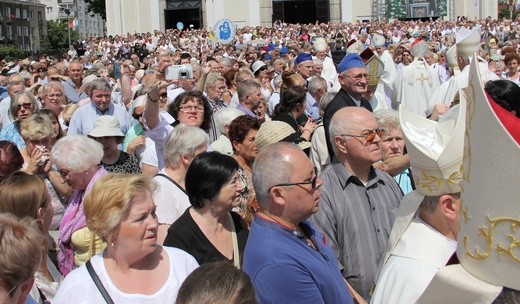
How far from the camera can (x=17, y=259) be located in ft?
9.95

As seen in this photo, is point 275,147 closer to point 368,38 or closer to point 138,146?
point 138,146

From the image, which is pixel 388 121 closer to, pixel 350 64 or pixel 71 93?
pixel 350 64

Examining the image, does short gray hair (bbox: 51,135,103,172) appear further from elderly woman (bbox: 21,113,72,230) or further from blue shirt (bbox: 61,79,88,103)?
blue shirt (bbox: 61,79,88,103)

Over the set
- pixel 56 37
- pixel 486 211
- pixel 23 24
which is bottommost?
pixel 486 211

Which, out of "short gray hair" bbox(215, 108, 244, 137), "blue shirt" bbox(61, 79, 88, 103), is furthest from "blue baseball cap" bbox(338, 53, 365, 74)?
"blue shirt" bbox(61, 79, 88, 103)

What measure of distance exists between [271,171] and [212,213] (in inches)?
34.4

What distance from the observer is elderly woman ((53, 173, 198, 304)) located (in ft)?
11.5

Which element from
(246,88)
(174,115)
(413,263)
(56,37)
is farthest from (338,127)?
(56,37)

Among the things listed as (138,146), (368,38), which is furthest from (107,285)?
(368,38)

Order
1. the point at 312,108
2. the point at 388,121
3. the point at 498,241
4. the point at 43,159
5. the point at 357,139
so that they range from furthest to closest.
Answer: the point at 312,108 < the point at 43,159 < the point at 388,121 < the point at 357,139 < the point at 498,241

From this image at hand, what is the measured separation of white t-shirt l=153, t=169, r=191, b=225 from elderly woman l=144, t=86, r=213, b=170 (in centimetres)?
177

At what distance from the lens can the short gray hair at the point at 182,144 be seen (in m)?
5.51

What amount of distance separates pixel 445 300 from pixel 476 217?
27 cm

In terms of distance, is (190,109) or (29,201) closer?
(29,201)
